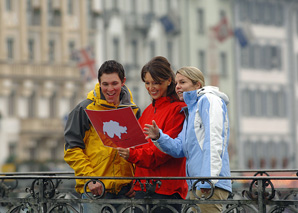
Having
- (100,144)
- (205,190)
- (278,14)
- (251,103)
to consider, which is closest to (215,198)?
(205,190)

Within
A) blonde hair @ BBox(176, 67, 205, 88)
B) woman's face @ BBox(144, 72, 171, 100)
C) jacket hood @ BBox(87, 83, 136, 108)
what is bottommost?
jacket hood @ BBox(87, 83, 136, 108)

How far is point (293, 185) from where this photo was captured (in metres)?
6.88

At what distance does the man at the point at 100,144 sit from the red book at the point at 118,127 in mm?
374

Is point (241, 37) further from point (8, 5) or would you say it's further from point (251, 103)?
point (8, 5)

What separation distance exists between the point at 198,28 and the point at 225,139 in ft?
179

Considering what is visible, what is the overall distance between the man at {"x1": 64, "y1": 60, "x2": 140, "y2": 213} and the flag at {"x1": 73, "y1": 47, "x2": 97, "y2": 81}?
44195mm

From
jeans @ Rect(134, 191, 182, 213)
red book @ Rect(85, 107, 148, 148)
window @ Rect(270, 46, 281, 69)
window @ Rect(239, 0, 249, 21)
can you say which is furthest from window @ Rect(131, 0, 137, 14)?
red book @ Rect(85, 107, 148, 148)

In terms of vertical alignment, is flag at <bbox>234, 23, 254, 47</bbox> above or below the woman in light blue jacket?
above

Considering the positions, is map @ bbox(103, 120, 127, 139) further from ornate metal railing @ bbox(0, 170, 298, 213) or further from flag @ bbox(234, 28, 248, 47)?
flag @ bbox(234, 28, 248, 47)

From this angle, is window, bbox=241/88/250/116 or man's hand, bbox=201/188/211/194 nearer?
man's hand, bbox=201/188/211/194

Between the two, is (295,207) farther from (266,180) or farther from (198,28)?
(198,28)

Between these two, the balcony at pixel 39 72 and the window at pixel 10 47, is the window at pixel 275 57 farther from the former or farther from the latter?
the window at pixel 10 47

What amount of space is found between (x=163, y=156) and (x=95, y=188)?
47 cm

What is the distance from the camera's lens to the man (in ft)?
21.6
